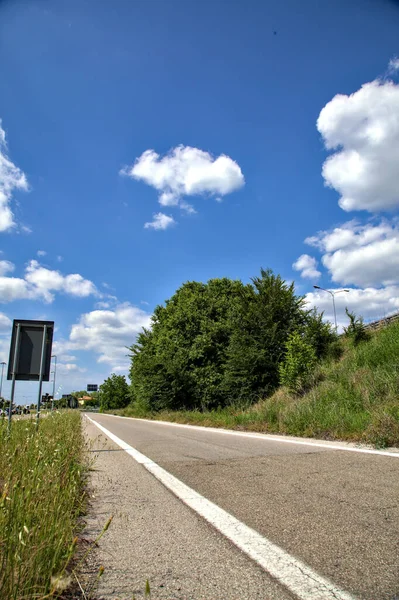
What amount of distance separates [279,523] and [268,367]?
2011cm

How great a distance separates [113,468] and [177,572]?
418 centimetres

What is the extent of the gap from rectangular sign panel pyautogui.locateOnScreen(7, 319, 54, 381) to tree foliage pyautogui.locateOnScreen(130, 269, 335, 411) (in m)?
15.7

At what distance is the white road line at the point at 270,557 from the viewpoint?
197 centimetres

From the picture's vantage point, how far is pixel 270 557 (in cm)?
240

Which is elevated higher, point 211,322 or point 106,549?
point 211,322

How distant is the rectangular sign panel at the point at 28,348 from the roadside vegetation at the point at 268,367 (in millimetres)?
6508

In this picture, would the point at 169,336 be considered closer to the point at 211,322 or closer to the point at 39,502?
the point at 211,322

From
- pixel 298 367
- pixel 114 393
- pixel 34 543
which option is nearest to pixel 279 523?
pixel 34 543

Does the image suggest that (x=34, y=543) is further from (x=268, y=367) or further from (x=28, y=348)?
(x=268, y=367)

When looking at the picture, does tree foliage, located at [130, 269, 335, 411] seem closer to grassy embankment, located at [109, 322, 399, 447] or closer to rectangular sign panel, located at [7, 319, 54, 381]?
grassy embankment, located at [109, 322, 399, 447]

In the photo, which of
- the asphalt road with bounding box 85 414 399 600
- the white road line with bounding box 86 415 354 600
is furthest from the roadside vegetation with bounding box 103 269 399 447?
the white road line with bounding box 86 415 354 600

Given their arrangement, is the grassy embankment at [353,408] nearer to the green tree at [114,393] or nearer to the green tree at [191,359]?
the green tree at [191,359]

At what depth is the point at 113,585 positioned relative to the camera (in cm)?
211

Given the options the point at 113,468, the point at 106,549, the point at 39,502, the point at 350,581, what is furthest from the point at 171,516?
the point at 113,468
